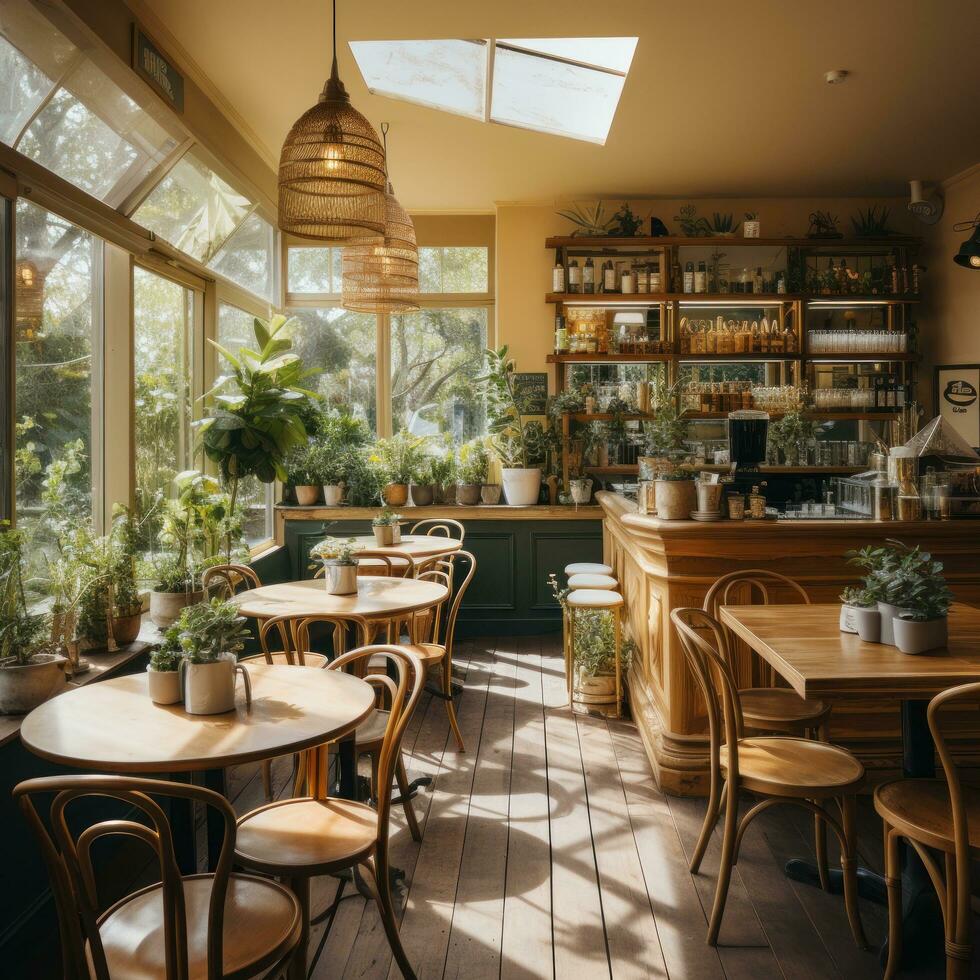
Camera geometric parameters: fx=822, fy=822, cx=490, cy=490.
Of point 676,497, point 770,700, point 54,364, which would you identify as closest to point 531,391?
point 676,497

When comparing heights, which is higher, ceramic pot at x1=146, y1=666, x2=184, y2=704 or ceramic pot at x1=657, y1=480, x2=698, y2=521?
ceramic pot at x1=657, y1=480, x2=698, y2=521

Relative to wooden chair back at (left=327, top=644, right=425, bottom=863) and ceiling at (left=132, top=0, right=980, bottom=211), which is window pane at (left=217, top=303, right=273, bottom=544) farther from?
wooden chair back at (left=327, top=644, right=425, bottom=863)

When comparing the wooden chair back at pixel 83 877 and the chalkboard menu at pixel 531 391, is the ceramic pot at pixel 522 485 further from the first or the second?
the wooden chair back at pixel 83 877

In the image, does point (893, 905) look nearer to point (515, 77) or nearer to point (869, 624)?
point (869, 624)

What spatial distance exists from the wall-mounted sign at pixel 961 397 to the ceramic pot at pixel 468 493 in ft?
11.6

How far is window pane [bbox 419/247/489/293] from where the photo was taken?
23.2ft

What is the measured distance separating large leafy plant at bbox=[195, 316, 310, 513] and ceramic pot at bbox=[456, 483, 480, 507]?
6.25 ft

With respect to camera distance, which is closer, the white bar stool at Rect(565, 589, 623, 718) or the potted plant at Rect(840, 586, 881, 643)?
the potted plant at Rect(840, 586, 881, 643)

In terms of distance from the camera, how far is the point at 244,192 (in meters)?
5.43

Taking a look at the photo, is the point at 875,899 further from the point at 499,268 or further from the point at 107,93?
the point at 499,268

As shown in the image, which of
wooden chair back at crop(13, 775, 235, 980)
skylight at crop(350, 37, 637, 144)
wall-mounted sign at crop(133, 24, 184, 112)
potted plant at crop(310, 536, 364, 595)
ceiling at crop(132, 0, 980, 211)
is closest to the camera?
wooden chair back at crop(13, 775, 235, 980)

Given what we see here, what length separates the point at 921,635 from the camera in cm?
235

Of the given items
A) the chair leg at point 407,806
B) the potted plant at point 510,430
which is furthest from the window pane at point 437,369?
the chair leg at point 407,806

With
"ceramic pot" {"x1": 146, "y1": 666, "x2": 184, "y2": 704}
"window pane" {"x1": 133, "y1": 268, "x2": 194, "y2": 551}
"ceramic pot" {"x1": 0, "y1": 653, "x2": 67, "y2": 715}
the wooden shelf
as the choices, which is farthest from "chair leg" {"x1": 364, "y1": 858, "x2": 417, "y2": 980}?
the wooden shelf
